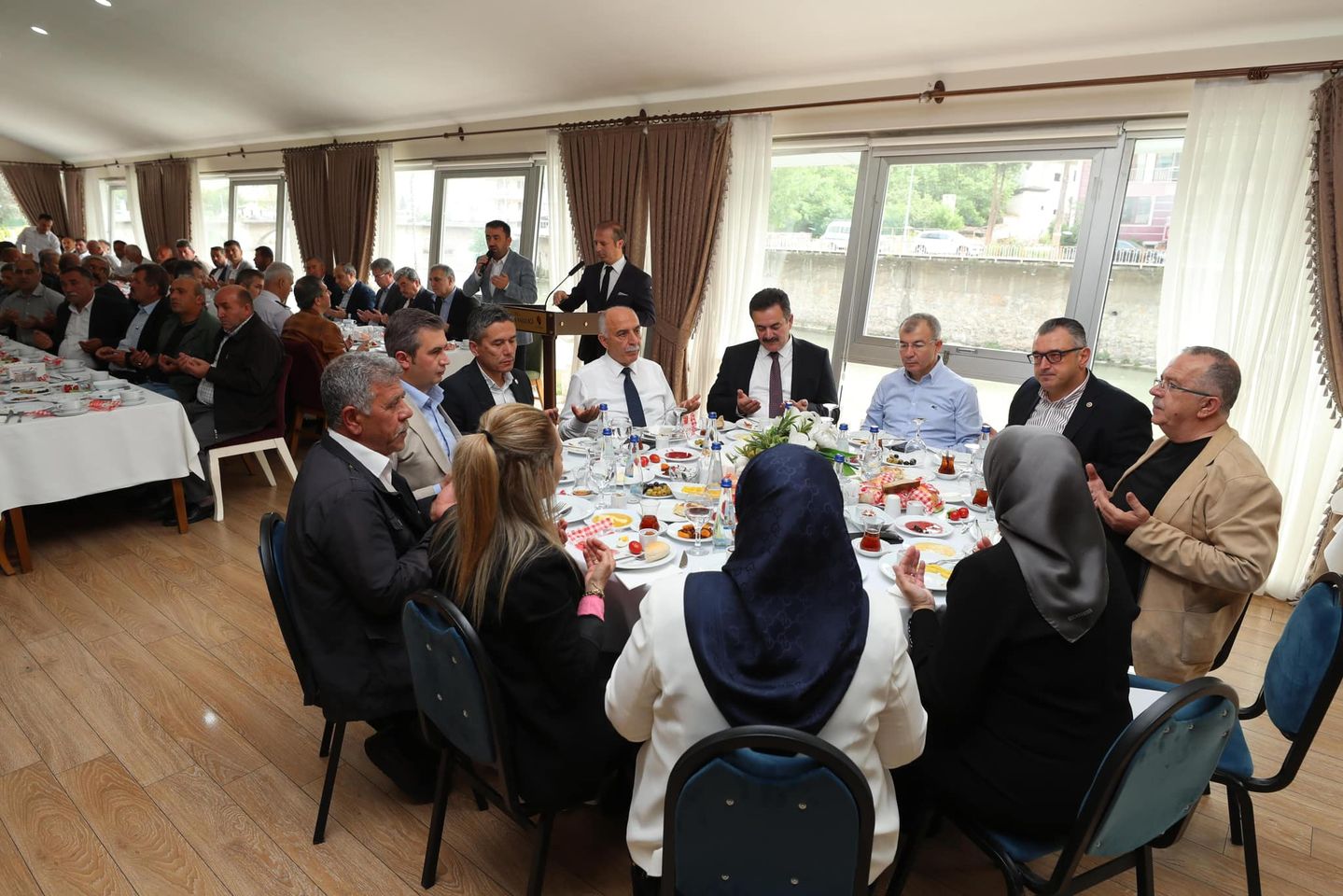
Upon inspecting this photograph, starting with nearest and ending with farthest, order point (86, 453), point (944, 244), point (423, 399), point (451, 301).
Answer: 1. point (423, 399)
2. point (86, 453)
3. point (944, 244)
4. point (451, 301)

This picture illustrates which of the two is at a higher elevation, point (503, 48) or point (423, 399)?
point (503, 48)

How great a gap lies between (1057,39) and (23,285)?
7.65m

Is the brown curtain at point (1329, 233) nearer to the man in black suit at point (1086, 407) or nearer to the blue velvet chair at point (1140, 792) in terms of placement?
the man in black suit at point (1086, 407)

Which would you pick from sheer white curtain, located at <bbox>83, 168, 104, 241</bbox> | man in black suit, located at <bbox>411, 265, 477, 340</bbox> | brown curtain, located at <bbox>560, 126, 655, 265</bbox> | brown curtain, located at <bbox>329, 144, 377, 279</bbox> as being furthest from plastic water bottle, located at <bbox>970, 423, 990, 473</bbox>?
sheer white curtain, located at <bbox>83, 168, 104, 241</bbox>

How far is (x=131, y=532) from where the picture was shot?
13.4ft

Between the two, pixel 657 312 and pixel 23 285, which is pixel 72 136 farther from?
pixel 657 312

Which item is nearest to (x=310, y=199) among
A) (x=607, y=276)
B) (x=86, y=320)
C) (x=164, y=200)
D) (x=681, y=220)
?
(x=86, y=320)

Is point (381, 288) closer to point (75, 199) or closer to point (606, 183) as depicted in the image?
point (606, 183)

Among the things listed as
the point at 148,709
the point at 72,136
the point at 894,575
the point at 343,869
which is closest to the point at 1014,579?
the point at 894,575

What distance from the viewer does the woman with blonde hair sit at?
5.04 ft

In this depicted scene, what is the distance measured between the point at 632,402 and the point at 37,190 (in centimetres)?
1573

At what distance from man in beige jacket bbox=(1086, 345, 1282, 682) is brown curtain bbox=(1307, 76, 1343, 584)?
1759 mm

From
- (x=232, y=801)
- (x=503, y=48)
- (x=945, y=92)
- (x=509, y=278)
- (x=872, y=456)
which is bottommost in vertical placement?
(x=232, y=801)

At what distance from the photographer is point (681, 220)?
5789 millimetres
